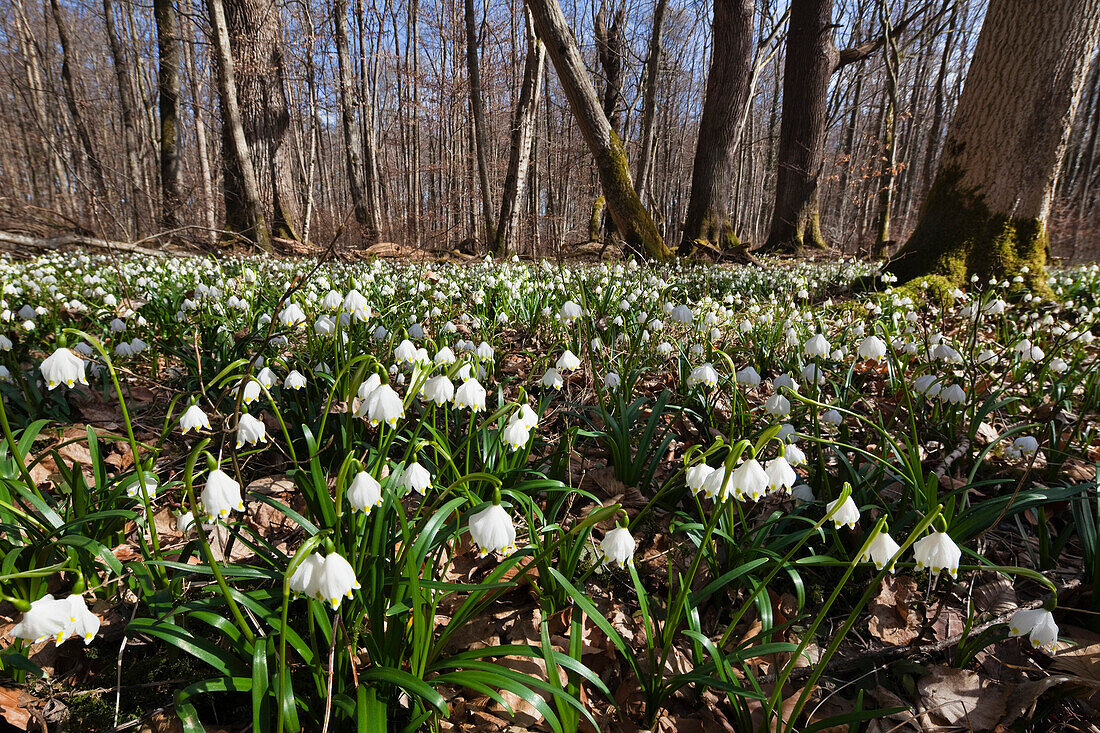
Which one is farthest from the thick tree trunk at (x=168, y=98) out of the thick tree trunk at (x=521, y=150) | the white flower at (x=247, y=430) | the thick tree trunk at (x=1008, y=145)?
the thick tree trunk at (x=1008, y=145)

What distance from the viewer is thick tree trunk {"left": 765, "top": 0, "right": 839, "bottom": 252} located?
12.1 metres

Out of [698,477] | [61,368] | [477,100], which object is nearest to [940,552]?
[698,477]

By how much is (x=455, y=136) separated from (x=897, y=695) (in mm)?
24810

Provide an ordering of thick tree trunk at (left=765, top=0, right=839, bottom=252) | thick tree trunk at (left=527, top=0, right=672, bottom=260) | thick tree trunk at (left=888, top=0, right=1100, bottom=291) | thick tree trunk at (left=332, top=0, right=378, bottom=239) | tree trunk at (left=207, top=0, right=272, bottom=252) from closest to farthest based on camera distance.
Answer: thick tree trunk at (left=888, top=0, right=1100, bottom=291) < thick tree trunk at (left=527, top=0, right=672, bottom=260) < tree trunk at (left=207, top=0, right=272, bottom=252) < thick tree trunk at (left=765, top=0, right=839, bottom=252) < thick tree trunk at (left=332, top=0, right=378, bottom=239)

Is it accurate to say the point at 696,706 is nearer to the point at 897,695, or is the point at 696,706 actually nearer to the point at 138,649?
the point at 897,695

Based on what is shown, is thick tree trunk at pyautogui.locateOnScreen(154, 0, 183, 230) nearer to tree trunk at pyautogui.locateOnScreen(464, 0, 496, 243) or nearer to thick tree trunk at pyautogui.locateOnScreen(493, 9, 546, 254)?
tree trunk at pyautogui.locateOnScreen(464, 0, 496, 243)

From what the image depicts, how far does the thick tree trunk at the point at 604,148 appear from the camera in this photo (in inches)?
339

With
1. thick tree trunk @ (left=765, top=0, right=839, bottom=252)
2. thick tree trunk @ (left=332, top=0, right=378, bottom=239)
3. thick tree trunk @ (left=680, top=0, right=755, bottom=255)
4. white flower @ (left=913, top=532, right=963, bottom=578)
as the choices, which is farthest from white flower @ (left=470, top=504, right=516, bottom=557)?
thick tree trunk @ (left=332, top=0, right=378, bottom=239)

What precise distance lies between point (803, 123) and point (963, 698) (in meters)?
13.9

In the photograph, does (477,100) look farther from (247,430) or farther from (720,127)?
(247,430)

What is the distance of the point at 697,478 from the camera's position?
1.63 metres

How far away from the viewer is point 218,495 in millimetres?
1332

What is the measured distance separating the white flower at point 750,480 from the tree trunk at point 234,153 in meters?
10.8

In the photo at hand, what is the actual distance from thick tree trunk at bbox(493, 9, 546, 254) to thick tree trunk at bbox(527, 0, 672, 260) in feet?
8.36
